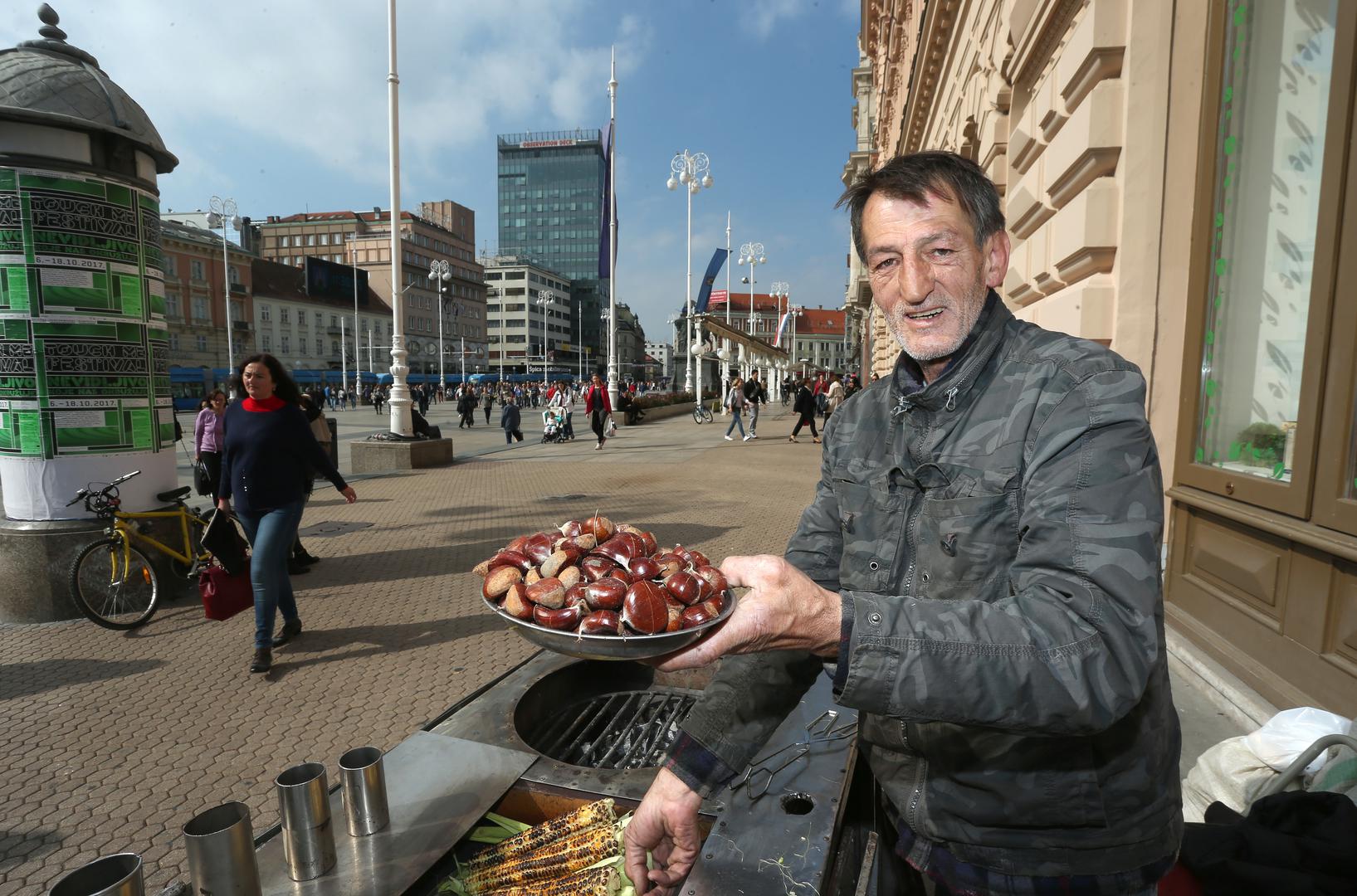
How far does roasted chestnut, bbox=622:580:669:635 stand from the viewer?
4.10ft

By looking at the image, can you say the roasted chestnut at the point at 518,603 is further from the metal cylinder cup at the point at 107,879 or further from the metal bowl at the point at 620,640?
the metal cylinder cup at the point at 107,879

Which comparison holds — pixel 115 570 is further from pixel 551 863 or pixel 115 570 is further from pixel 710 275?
pixel 710 275

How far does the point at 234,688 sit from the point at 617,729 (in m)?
2.93

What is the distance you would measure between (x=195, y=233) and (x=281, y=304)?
45.1 feet

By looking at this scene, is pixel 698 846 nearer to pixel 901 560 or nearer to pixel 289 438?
pixel 901 560

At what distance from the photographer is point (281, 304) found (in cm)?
8475

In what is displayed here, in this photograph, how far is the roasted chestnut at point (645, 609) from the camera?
4.10ft

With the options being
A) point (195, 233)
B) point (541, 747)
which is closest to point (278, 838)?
point (541, 747)

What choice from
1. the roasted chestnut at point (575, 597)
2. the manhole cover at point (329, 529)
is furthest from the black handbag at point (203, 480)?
the roasted chestnut at point (575, 597)

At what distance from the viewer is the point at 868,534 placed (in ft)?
5.21

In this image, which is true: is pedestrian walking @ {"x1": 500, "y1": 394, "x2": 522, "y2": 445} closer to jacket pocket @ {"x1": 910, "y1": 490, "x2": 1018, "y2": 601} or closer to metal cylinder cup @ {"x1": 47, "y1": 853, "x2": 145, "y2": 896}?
metal cylinder cup @ {"x1": 47, "y1": 853, "x2": 145, "y2": 896}

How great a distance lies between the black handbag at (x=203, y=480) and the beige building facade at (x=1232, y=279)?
26.7ft

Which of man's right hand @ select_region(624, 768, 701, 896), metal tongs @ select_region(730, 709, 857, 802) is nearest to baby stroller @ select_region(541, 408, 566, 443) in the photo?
metal tongs @ select_region(730, 709, 857, 802)

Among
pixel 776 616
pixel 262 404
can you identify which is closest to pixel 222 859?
pixel 776 616
